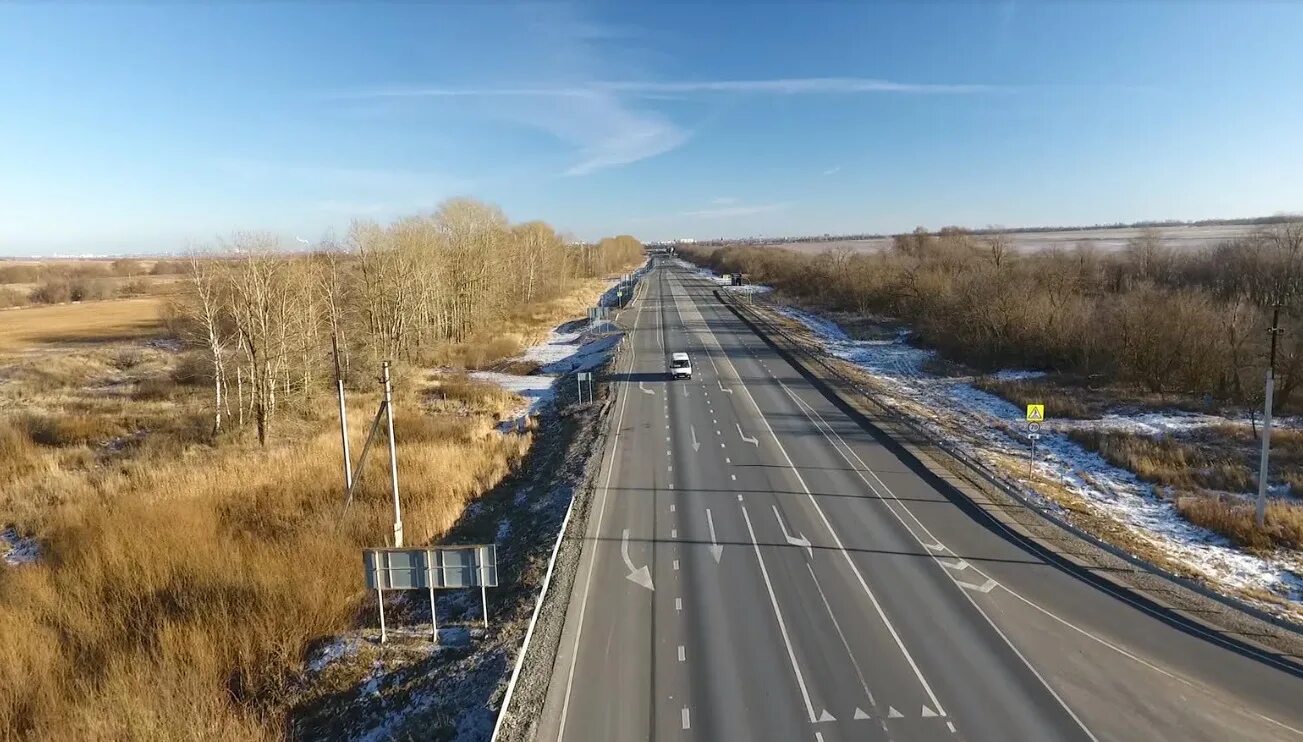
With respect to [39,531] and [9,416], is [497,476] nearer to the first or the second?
[39,531]

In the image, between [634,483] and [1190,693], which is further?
[634,483]

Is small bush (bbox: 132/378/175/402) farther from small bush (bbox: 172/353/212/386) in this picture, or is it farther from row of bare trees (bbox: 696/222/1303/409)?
row of bare trees (bbox: 696/222/1303/409)

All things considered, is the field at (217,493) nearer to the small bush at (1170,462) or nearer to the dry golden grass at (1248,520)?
the dry golden grass at (1248,520)

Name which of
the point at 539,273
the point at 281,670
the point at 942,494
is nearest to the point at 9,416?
the point at 281,670

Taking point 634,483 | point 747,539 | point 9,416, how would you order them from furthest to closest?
point 9,416 → point 634,483 → point 747,539

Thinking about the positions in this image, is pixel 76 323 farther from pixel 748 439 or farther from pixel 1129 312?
pixel 1129 312

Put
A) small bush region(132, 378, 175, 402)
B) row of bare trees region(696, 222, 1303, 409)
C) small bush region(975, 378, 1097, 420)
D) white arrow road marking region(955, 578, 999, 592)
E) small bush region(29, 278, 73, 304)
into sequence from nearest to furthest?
white arrow road marking region(955, 578, 999, 592) → small bush region(975, 378, 1097, 420) → row of bare trees region(696, 222, 1303, 409) → small bush region(132, 378, 175, 402) → small bush region(29, 278, 73, 304)

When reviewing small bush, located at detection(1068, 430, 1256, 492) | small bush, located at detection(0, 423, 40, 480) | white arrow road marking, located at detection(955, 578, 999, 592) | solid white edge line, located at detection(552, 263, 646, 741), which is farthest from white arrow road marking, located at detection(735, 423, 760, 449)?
small bush, located at detection(0, 423, 40, 480)
